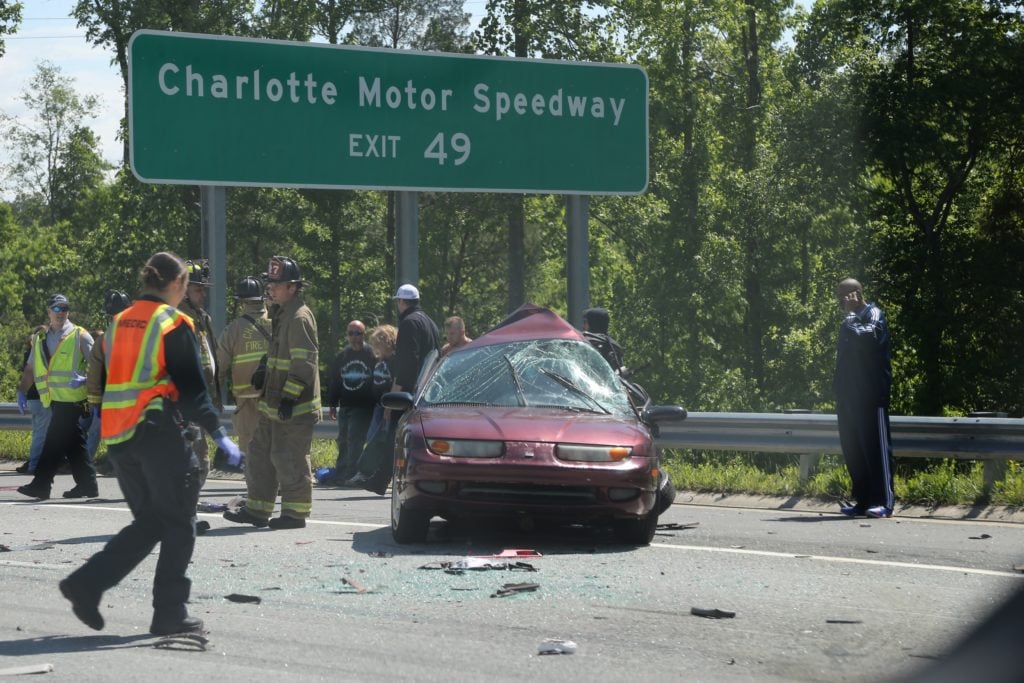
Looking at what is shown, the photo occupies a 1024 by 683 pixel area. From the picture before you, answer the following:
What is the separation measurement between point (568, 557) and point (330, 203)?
4500cm

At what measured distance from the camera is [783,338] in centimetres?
4919

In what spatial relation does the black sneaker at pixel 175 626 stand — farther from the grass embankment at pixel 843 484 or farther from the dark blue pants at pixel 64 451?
the dark blue pants at pixel 64 451

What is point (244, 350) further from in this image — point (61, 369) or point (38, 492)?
point (61, 369)

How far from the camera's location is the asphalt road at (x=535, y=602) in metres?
5.89

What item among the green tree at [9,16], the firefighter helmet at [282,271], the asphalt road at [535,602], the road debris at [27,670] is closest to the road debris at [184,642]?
the asphalt road at [535,602]

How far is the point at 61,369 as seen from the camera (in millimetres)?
14875

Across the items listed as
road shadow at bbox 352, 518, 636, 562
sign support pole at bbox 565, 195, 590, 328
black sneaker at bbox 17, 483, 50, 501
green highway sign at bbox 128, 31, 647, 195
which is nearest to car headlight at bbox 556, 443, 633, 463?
road shadow at bbox 352, 518, 636, 562

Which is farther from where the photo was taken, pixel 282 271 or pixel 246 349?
pixel 246 349

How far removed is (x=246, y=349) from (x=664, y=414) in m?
3.27

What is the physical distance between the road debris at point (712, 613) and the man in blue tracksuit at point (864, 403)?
16.2 ft

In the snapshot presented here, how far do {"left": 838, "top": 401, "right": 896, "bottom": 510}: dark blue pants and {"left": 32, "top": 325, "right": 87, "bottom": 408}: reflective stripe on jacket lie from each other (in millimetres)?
6973

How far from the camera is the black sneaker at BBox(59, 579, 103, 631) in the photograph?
6496 millimetres

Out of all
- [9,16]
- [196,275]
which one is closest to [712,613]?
[196,275]

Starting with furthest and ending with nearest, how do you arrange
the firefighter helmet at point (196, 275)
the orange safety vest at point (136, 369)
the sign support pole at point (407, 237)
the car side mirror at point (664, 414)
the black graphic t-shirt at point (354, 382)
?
the sign support pole at point (407, 237), the black graphic t-shirt at point (354, 382), the firefighter helmet at point (196, 275), the car side mirror at point (664, 414), the orange safety vest at point (136, 369)
